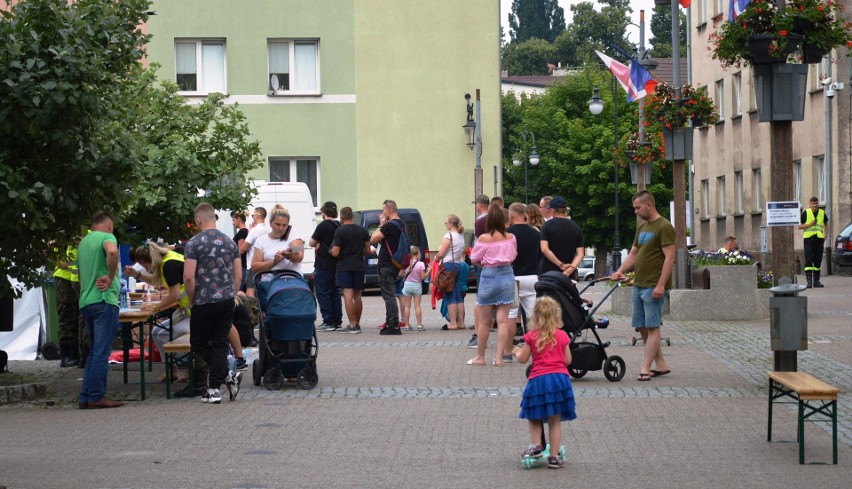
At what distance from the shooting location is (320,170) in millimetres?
40125

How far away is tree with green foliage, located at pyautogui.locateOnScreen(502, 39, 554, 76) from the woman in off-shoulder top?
115899mm

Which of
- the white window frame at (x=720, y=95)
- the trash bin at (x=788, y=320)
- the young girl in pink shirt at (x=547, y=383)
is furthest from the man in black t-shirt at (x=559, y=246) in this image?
the white window frame at (x=720, y=95)

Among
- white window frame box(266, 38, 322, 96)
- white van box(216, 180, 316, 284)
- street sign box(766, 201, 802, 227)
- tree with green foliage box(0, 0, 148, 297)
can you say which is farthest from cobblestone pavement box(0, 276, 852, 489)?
white window frame box(266, 38, 322, 96)

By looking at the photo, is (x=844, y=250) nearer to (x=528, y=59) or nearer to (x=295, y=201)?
(x=295, y=201)

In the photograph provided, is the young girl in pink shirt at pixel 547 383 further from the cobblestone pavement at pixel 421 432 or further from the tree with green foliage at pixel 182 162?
the tree with green foliage at pixel 182 162

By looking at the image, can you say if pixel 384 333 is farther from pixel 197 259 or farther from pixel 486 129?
pixel 486 129

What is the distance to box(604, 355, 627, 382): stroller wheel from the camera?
14125 millimetres

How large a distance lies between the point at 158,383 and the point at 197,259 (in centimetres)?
242

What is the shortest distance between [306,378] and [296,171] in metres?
26.6

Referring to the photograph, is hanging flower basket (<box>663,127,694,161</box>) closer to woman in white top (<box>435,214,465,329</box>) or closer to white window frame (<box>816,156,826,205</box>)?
woman in white top (<box>435,214,465,329</box>)

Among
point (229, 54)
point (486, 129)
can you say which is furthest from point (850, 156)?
point (229, 54)

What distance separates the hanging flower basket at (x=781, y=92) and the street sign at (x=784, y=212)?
3.16 feet

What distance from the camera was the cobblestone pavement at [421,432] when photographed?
8.93 meters

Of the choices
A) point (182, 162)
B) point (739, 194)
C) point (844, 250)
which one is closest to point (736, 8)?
point (182, 162)
